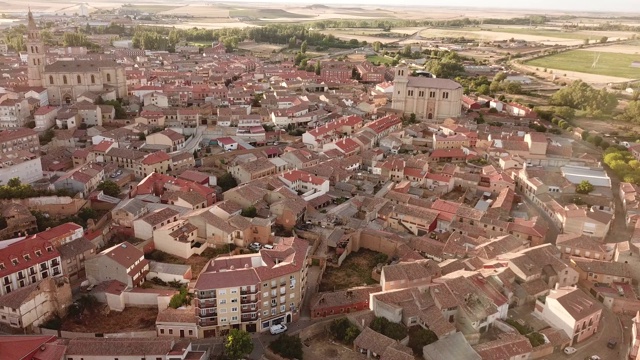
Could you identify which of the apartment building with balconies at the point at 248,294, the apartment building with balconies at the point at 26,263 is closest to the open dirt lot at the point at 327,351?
the apartment building with balconies at the point at 248,294

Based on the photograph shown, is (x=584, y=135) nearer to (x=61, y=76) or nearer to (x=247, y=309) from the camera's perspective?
(x=247, y=309)

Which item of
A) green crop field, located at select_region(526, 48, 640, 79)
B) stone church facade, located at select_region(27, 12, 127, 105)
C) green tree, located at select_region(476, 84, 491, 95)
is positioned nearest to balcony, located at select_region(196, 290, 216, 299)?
stone church facade, located at select_region(27, 12, 127, 105)

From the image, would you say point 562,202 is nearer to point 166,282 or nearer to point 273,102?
point 166,282

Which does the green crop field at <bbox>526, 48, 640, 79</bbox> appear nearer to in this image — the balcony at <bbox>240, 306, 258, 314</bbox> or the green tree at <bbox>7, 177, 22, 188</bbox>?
the balcony at <bbox>240, 306, 258, 314</bbox>

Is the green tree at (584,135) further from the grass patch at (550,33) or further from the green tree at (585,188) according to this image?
the grass patch at (550,33)

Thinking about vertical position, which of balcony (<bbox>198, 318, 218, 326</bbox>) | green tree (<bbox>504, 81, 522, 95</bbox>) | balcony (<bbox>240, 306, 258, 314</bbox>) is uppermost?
green tree (<bbox>504, 81, 522, 95</bbox>)

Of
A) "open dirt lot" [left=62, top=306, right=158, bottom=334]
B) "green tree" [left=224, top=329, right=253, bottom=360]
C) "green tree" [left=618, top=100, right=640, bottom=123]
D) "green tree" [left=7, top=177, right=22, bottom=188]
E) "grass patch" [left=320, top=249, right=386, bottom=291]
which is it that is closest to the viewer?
"green tree" [left=224, top=329, right=253, bottom=360]

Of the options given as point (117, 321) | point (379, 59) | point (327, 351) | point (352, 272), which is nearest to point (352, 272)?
point (352, 272)
